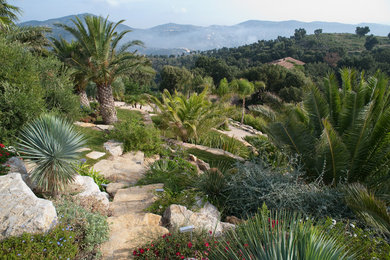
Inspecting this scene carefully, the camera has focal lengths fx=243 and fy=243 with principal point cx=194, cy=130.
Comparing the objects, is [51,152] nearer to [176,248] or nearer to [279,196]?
[176,248]

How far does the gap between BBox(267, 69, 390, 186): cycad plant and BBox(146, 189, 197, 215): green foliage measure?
2.22 meters

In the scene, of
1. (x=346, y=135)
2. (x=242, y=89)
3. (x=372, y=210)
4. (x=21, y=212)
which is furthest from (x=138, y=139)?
(x=242, y=89)

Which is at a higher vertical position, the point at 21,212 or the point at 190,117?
the point at 21,212

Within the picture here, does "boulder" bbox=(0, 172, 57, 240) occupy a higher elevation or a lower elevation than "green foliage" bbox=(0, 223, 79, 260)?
higher

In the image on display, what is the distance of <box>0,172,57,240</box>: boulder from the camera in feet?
8.83

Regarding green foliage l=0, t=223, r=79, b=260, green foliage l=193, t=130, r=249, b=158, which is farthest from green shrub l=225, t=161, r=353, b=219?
green foliage l=193, t=130, r=249, b=158

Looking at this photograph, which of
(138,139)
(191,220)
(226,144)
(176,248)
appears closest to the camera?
(176,248)

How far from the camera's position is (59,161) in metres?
3.48

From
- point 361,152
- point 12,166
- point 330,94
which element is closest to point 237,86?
point 330,94

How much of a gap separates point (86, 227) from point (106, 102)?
7662 mm

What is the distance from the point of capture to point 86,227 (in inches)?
112

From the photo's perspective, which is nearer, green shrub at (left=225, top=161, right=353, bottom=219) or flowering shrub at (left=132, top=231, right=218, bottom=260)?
flowering shrub at (left=132, top=231, right=218, bottom=260)

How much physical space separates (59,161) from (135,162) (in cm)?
301

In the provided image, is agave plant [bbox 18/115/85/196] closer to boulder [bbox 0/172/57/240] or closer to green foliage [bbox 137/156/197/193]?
boulder [bbox 0/172/57/240]
